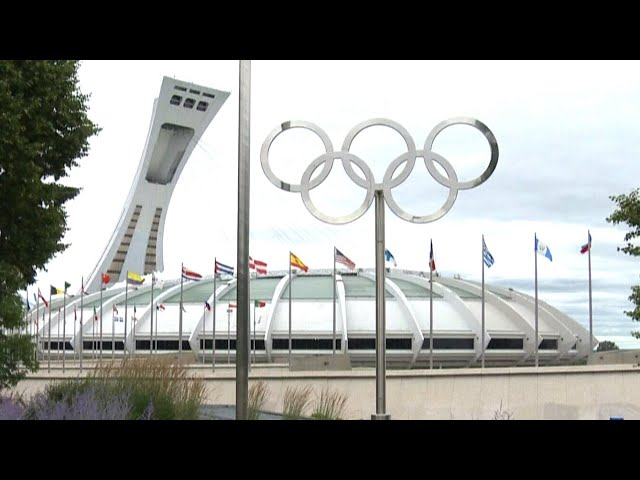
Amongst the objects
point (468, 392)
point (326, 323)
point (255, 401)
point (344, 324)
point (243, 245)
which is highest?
point (243, 245)

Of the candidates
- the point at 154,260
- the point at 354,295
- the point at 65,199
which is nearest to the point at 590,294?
the point at 354,295

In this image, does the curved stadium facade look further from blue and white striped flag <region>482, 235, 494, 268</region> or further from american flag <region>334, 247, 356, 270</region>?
american flag <region>334, 247, 356, 270</region>

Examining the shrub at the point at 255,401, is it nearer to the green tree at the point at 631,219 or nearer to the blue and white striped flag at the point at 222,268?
the green tree at the point at 631,219

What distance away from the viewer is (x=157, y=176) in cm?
8188

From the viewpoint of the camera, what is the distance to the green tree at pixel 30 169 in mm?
13992

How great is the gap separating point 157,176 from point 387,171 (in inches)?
2878

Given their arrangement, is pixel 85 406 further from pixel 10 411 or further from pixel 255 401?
pixel 255 401

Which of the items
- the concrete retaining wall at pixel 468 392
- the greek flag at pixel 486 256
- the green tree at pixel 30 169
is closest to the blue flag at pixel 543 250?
the greek flag at pixel 486 256

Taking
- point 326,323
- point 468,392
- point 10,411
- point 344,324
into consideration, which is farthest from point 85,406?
point 326,323

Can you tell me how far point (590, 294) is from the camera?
36375 millimetres

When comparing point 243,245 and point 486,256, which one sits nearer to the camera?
point 243,245
